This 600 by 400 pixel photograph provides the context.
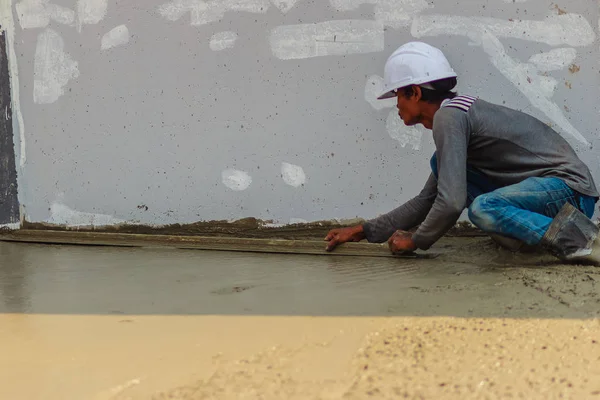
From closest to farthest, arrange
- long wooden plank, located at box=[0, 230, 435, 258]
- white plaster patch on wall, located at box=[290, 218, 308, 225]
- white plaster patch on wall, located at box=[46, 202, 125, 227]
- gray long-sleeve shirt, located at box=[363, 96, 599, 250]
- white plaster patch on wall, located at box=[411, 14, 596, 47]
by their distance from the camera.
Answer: gray long-sleeve shirt, located at box=[363, 96, 599, 250] < long wooden plank, located at box=[0, 230, 435, 258] < white plaster patch on wall, located at box=[411, 14, 596, 47] < white plaster patch on wall, located at box=[290, 218, 308, 225] < white plaster patch on wall, located at box=[46, 202, 125, 227]

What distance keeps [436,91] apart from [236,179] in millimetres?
1424

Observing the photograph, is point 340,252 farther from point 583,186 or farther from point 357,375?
point 357,375

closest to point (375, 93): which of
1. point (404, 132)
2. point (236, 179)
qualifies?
point (404, 132)

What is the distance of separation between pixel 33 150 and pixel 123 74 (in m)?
0.74

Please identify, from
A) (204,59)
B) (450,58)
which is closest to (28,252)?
(204,59)

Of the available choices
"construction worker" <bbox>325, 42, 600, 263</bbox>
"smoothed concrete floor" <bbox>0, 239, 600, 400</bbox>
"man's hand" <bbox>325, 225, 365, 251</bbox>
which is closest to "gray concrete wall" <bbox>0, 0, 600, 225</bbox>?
"man's hand" <bbox>325, 225, 365, 251</bbox>

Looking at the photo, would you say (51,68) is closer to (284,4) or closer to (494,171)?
(284,4)

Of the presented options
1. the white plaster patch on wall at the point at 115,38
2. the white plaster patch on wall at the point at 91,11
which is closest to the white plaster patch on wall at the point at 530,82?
the white plaster patch on wall at the point at 115,38

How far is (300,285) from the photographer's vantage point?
2635 millimetres

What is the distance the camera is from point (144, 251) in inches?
141

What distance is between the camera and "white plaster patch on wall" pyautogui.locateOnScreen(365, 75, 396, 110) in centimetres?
369

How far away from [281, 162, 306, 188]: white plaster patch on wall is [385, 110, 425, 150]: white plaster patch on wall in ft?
1.80

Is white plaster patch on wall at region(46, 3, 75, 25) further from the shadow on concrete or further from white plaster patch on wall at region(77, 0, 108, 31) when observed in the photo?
the shadow on concrete

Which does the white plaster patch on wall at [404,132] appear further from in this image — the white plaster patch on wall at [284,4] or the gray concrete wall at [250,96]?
the white plaster patch on wall at [284,4]
